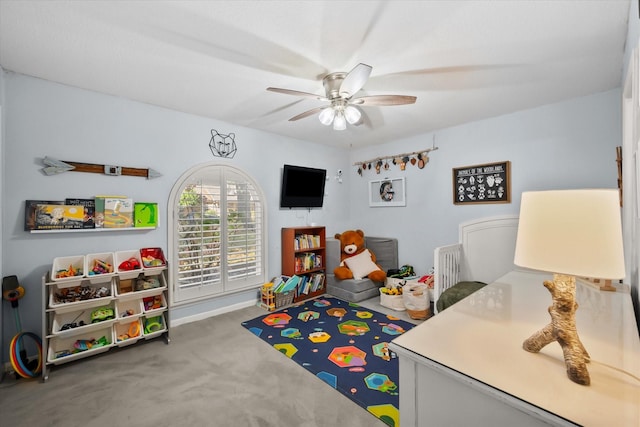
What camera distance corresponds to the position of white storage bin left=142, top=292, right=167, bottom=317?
8.11 feet

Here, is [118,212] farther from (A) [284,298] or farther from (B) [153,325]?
(A) [284,298]

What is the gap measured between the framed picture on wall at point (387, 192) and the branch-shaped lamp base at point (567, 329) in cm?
323

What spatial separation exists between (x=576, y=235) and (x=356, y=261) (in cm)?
324

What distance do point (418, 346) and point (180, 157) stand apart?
2.96 metres

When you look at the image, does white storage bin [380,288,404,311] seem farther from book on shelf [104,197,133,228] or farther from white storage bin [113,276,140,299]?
book on shelf [104,197,133,228]

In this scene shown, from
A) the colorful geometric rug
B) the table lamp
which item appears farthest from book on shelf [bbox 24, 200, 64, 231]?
the table lamp

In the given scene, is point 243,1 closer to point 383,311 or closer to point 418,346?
point 418,346

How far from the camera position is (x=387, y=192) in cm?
427

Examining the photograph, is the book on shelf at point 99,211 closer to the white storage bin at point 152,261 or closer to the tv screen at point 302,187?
the white storage bin at point 152,261

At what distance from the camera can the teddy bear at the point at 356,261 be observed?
12.5 ft

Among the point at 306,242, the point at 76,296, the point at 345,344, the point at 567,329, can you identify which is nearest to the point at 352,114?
the point at 567,329

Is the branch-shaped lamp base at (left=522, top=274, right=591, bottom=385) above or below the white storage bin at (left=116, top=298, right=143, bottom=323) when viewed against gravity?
above

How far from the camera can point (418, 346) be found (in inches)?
38.3

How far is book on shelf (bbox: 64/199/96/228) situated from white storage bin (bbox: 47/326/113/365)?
3.02ft
